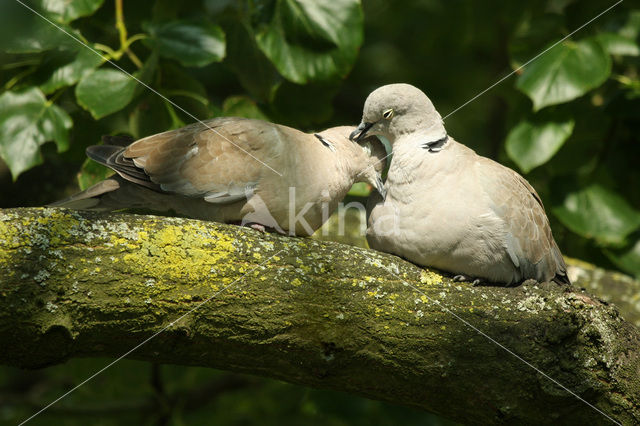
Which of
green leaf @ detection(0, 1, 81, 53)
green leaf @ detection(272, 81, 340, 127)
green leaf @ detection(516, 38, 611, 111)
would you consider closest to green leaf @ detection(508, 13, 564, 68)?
green leaf @ detection(516, 38, 611, 111)

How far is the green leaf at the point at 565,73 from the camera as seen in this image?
374cm

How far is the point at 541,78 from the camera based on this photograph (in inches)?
150

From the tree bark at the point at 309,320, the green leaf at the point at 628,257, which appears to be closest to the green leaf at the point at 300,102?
the tree bark at the point at 309,320

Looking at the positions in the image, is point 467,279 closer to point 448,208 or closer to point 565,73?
point 448,208

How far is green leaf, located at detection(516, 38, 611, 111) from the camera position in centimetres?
374

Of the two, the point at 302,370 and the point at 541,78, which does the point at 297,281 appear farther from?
the point at 541,78

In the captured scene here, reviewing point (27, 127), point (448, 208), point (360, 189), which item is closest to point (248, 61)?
point (360, 189)

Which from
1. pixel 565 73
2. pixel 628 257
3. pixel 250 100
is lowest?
pixel 628 257

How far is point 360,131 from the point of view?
11.3 feet

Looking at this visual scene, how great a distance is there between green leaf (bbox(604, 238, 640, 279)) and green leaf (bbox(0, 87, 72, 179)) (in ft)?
11.7

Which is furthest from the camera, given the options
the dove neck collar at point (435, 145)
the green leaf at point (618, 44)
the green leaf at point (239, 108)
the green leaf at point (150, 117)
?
the green leaf at point (618, 44)

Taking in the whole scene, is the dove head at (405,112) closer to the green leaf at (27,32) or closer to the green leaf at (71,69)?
the green leaf at (71,69)

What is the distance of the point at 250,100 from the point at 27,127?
4.06 ft

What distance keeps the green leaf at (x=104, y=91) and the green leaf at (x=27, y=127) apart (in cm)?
21
